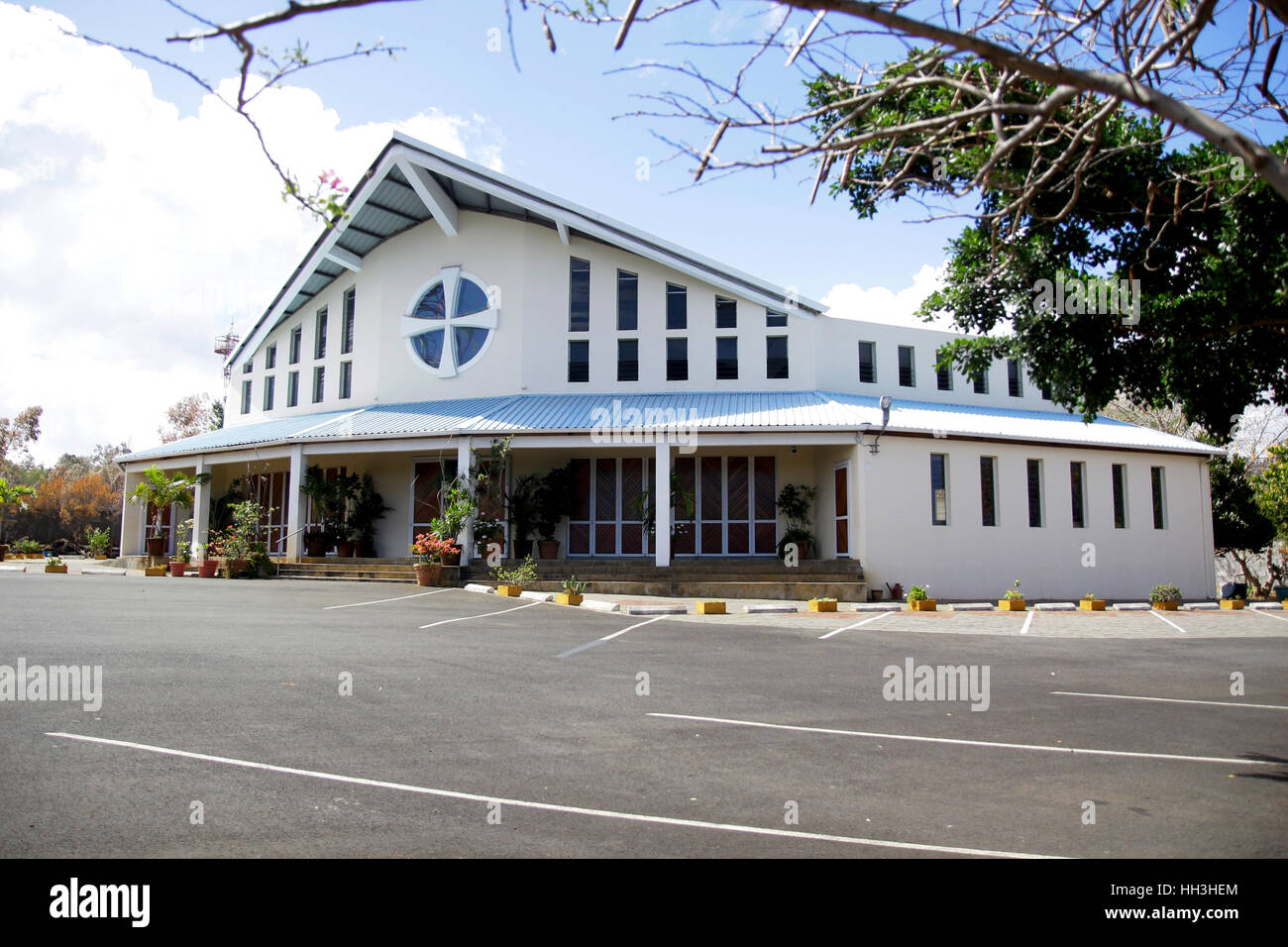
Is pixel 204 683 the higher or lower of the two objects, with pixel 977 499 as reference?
lower

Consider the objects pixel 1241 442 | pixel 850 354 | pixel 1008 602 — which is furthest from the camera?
pixel 1241 442

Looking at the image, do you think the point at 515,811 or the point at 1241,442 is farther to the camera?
the point at 1241,442

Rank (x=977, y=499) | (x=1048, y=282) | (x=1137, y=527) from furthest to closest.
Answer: (x=1137, y=527) < (x=977, y=499) < (x=1048, y=282)

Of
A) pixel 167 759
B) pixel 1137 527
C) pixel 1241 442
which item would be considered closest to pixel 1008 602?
pixel 1137 527

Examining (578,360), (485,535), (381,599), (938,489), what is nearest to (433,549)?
(485,535)

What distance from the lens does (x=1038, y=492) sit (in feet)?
68.6

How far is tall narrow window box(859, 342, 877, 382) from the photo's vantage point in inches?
939

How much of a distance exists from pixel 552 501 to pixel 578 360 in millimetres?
4243

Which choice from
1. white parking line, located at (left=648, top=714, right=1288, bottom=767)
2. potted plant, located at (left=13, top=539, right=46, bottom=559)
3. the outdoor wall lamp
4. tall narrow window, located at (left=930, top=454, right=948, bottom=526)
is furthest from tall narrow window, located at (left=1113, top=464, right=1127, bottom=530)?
potted plant, located at (left=13, top=539, right=46, bottom=559)

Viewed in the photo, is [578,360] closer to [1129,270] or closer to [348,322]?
[348,322]

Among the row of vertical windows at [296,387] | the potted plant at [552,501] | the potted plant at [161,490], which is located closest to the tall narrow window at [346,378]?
the row of vertical windows at [296,387]

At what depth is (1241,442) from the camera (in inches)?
1487
